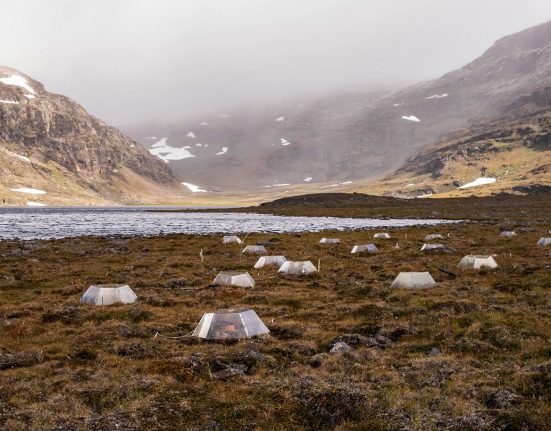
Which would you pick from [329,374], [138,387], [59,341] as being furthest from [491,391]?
[59,341]

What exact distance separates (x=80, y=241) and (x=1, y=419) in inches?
2473

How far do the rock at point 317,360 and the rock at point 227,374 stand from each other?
94.0 inches

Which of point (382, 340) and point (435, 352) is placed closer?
point (435, 352)

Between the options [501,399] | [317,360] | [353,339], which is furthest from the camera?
[353,339]

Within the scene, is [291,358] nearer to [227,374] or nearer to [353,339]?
[227,374]

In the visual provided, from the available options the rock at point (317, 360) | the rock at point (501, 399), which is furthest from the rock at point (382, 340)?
the rock at point (501, 399)

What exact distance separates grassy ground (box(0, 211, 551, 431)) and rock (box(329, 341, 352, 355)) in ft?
1.06

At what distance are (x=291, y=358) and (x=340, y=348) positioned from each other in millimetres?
1862

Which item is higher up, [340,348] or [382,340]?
[340,348]

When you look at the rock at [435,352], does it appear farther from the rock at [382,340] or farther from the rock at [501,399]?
the rock at [501,399]

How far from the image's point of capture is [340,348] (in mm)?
17562

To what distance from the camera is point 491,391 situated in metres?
13.3

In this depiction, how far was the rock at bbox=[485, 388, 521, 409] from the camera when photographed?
1254 centimetres

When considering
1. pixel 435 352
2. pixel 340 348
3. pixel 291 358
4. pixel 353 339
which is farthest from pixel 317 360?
pixel 435 352
